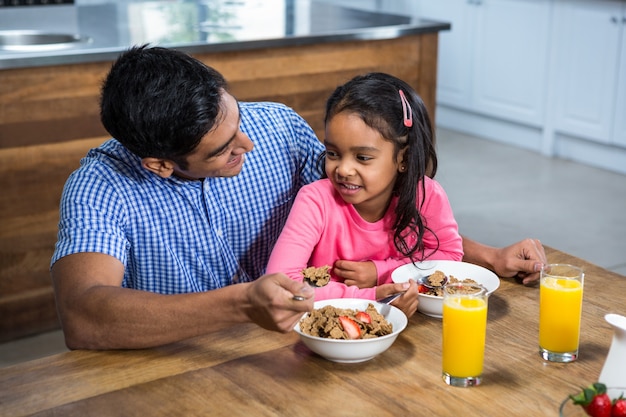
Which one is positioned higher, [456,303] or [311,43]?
[311,43]

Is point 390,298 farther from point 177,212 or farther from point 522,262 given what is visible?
point 177,212

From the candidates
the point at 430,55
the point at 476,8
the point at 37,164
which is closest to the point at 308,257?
the point at 37,164

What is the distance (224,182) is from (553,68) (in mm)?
3638

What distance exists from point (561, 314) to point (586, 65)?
3.78 metres

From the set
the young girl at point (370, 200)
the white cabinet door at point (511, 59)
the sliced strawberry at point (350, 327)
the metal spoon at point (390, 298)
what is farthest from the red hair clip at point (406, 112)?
the white cabinet door at point (511, 59)

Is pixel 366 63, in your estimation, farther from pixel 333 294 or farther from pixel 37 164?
pixel 333 294

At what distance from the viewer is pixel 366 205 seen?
179 cm

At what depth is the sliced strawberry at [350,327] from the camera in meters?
1.34

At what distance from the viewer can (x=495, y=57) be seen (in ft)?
17.6

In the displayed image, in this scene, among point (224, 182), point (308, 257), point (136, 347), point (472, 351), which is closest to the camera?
point (472, 351)

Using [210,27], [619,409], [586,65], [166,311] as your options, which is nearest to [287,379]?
[166,311]

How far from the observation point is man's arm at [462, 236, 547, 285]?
64.8 inches

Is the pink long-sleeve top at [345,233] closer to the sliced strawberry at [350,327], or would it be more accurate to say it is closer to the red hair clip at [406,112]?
the red hair clip at [406,112]

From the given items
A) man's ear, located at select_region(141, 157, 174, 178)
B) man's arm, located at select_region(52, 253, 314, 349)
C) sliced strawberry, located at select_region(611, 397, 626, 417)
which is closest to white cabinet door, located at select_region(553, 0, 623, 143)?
man's ear, located at select_region(141, 157, 174, 178)
